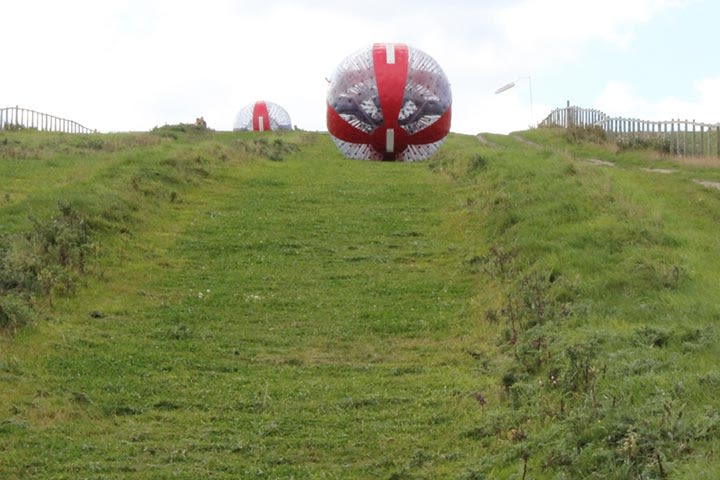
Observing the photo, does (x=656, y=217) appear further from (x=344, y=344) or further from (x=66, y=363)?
(x=66, y=363)

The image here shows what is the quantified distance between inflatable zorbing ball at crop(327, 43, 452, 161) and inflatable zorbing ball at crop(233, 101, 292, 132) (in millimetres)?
24529

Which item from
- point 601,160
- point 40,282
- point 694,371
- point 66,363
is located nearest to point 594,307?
point 694,371

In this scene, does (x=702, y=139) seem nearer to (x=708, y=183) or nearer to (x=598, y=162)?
(x=598, y=162)

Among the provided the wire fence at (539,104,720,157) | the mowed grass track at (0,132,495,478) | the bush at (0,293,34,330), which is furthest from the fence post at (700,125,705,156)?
the bush at (0,293,34,330)

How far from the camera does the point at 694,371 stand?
951cm

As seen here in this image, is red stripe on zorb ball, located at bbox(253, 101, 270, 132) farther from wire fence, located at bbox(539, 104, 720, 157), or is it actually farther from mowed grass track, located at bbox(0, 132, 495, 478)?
mowed grass track, located at bbox(0, 132, 495, 478)

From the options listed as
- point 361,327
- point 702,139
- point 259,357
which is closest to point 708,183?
point 702,139

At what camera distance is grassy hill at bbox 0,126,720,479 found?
30.2ft

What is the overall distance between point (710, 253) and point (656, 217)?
4.88 ft

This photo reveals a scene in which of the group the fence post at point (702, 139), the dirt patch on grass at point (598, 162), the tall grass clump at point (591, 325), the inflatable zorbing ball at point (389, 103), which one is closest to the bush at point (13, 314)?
the tall grass clump at point (591, 325)

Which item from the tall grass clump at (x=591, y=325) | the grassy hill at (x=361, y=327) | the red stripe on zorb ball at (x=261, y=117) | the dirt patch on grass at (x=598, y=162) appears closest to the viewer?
the tall grass clump at (x=591, y=325)

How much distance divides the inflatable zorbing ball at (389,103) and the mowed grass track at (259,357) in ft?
22.4

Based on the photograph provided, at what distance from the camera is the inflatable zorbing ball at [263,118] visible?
51938 millimetres

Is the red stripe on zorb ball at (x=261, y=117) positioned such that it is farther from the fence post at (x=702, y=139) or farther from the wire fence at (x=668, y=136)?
the fence post at (x=702, y=139)
